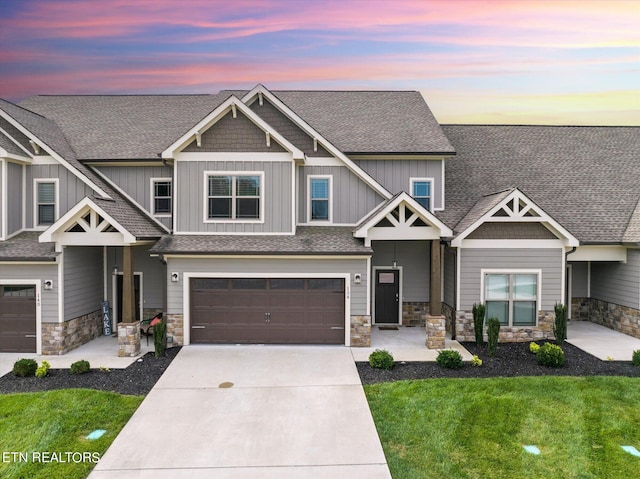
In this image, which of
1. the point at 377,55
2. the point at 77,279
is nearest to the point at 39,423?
the point at 77,279

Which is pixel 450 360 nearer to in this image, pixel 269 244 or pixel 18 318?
pixel 269 244

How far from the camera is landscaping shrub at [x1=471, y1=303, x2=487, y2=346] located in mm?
12281

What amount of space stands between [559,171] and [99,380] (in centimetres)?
1818

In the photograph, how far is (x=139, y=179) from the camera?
1429 centimetres

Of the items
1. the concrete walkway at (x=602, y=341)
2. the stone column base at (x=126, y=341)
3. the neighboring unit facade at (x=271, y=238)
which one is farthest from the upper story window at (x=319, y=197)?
the concrete walkway at (x=602, y=341)

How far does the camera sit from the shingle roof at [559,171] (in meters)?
14.8

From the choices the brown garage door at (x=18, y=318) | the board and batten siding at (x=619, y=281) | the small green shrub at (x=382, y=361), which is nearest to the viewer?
the small green shrub at (x=382, y=361)

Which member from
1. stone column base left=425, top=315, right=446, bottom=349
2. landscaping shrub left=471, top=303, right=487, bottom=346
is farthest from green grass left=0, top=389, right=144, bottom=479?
landscaping shrub left=471, top=303, right=487, bottom=346

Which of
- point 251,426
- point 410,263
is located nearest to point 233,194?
point 410,263

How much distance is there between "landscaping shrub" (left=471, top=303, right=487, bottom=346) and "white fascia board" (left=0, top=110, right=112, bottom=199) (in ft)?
41.3

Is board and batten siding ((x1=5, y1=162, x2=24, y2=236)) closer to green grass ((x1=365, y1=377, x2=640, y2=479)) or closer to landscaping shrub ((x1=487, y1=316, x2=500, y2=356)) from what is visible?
green grass ((x1=365, y1=377, x2=640, y2=479))

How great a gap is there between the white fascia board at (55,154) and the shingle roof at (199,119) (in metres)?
1.56

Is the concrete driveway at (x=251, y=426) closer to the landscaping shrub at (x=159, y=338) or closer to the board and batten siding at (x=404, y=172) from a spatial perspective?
the landscaping shrub at (x=159, y=338)

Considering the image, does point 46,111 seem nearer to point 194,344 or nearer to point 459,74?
point 194,344
